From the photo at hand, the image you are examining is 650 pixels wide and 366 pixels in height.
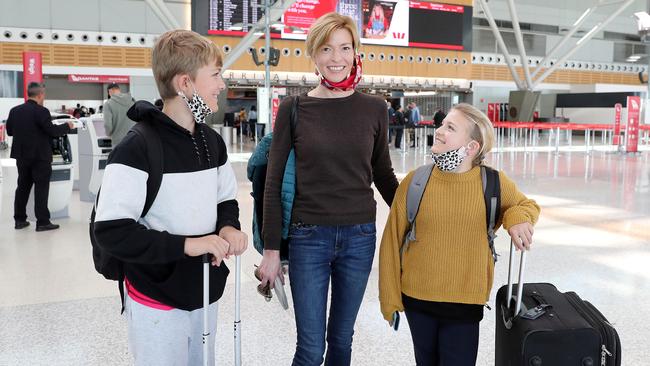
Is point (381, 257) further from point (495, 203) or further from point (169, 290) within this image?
point (169, 290)

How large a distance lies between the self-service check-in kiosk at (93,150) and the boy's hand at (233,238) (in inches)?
264

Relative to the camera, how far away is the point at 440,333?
2023 mm

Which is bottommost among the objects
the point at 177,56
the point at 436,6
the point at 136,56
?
the point at 177,56

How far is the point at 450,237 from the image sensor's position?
200 centimetres

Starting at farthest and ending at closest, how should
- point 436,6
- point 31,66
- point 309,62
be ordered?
1. point 436,6
2. point 309,62
3. point 31,66

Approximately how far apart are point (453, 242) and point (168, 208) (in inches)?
38.1

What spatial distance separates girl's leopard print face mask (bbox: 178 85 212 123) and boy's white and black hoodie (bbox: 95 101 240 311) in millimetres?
61

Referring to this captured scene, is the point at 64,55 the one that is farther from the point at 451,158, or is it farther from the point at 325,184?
the point at 451,158

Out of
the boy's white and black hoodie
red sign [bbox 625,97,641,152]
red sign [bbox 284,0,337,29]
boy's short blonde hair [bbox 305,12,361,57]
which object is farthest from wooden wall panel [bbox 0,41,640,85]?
the boy's white and black hoodie

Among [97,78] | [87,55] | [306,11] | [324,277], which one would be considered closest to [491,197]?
[324,277]

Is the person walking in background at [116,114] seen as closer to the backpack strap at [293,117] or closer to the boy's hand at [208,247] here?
the backpack strap at [293,117]

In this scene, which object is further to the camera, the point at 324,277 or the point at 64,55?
the point at 64,55

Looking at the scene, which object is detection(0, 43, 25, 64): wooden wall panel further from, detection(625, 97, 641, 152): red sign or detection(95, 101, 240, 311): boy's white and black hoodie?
detection(95, 101, 240, 311): boy's white and black hoodie

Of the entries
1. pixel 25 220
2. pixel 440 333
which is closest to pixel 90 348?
pixel 440 333
